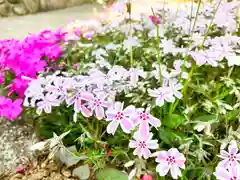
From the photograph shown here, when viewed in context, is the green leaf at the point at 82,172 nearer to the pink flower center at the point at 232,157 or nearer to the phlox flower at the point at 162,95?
the phlox flower at the point at 162,95

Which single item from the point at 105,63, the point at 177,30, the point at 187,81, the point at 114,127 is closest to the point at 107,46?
the point at 105,63

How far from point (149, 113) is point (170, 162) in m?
0.14

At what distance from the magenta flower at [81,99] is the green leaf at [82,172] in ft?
0.52

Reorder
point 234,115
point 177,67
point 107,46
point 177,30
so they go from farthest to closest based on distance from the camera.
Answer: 1. point 177,30
2. point 107,46
3. point 177,67
4. point 234,115

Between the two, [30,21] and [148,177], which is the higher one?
[148,177]

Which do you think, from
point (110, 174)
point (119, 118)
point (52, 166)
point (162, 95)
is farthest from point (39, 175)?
point (162, 95)

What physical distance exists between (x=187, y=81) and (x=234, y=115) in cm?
17

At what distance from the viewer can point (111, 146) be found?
1.27 meters

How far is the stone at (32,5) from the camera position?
374 cm

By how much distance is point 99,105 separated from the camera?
1.19m

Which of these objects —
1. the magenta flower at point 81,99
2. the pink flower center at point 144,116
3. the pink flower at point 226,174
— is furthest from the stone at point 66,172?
the pink flower at point 226,174

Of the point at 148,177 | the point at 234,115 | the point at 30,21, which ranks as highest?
the point at 234,115

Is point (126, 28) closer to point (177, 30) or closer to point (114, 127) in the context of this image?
point (177, 30)

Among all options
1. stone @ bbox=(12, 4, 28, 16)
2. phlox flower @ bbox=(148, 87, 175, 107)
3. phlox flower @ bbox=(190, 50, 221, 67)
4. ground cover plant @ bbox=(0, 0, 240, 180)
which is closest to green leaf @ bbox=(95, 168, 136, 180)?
ground cover plant @ bbox=(0, 0, 240, 180)
